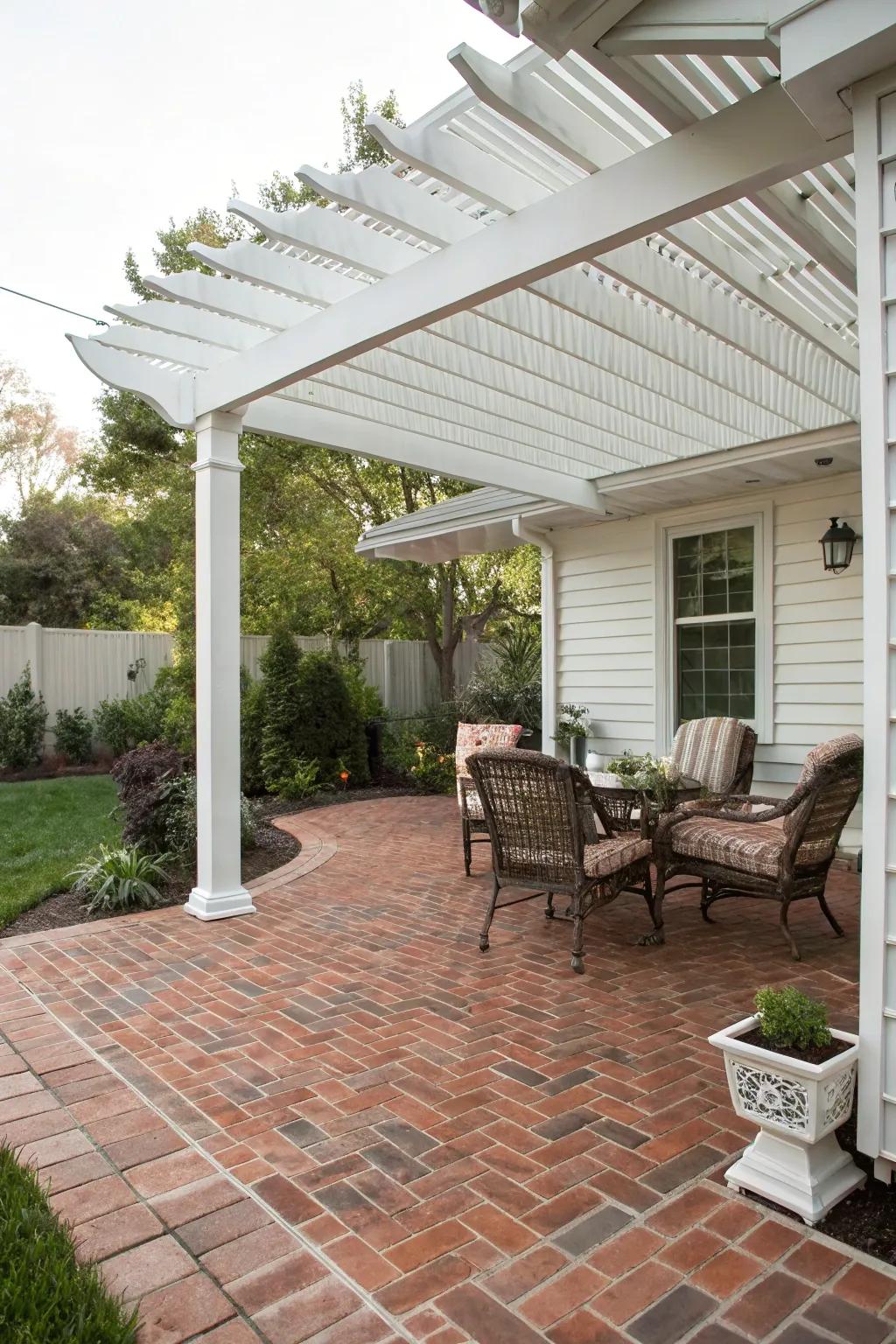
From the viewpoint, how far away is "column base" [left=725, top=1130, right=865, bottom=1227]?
2076mm

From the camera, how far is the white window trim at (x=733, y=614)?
254 inches

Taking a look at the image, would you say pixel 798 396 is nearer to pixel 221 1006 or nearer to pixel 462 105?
pixel 462 105

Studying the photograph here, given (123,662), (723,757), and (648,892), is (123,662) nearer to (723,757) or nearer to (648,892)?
(723,757)

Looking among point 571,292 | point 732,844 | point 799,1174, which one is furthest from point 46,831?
point 799,1174

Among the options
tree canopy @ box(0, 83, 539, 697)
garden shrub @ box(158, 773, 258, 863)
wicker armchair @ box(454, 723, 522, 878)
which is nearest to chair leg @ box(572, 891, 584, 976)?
wicker armchair @ box(454, 723, 522, 878)

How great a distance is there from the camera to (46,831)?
6934 mm

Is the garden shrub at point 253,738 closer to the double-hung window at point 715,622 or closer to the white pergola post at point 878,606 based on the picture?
the double-hung window at point 715,622

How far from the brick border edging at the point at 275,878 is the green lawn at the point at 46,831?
→ 1.19ft

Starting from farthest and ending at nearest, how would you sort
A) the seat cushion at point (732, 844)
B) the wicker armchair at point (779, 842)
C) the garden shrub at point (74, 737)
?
the garden shrub at point (74, 737) → the seat cushion at point (732, 844) → the wicker armchair at point (779, 842)

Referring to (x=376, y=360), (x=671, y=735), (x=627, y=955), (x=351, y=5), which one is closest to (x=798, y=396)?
(x=376, y=360)

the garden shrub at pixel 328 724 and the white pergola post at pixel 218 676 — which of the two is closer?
the white pergola post at pixel 218 676

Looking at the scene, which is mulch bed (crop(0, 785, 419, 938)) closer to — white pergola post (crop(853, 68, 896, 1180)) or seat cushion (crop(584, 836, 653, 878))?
seat cushion (crop(584, 836, 653, 878))

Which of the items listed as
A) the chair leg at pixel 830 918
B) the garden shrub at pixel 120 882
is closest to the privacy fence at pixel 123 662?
the garden shrub at pixel 120 882

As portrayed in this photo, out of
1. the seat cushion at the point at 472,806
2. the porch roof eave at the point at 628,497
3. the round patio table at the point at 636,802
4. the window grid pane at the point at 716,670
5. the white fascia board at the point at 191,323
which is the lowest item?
Result: the seat cushion at the point at 472,806
